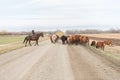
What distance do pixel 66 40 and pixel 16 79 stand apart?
38436mm

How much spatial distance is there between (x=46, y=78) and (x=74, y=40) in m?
35.7

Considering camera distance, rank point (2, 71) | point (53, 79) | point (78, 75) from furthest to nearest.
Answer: point (2, 71) → point (78, 75) → point (53, 79)

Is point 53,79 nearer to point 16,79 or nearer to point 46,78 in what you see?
point 46,78

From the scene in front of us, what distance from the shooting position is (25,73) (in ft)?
46.7

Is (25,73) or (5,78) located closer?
(5,78)

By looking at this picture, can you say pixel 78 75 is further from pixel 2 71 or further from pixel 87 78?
pixel 2 71

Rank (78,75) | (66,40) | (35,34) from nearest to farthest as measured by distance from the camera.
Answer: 1. (78,75)
2. (35,34)
3. (66,40)

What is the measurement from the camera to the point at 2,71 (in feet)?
49.7

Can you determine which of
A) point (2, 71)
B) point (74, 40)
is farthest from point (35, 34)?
point (2, 71)

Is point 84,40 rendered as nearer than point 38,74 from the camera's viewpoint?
No

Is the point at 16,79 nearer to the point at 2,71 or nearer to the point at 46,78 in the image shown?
the point at 46,78

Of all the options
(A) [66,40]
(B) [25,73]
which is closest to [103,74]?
(B) [25,73]

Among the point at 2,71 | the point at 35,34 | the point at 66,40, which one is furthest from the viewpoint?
the point at 66,40

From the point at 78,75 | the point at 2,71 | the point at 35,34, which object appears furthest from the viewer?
the point at 35,34
